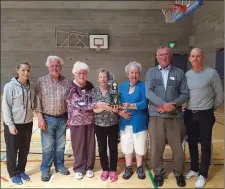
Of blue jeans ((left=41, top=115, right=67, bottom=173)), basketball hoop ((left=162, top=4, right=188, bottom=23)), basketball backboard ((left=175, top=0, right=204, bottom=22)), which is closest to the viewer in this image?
blue jeans ((left=41, top=115, right=67, bottom=173))

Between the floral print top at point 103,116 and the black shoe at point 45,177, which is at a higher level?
the floral print top at point 103,116

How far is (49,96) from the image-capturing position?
9.42ft

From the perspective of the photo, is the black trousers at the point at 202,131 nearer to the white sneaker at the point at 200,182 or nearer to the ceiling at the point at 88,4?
the white sneaker at the point at 200,182

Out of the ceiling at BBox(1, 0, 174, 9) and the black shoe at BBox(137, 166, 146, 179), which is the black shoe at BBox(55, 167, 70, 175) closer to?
the black shoe at BBox(137, 166, 146, 179)

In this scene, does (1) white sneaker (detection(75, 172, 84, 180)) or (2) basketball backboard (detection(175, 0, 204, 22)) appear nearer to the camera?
(1) white sneaker (detection(75, 172, 84, 180))

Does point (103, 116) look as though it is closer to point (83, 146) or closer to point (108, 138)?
point (108, 138)

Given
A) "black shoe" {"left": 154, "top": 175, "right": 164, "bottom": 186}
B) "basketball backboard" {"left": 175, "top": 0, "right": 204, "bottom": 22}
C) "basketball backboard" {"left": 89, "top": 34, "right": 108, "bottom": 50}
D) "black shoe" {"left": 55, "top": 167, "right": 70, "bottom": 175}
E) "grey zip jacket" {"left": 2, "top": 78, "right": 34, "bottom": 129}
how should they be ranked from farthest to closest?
"basketball backboard" {"left": 89, "top": 34, "right": 108, "bottom": 50}, "basketball backboard" {"left": 175, "top": 0, "right": 204, "bottom": 22}, "black shoe" {"left": 55, "top": 167, "right": 70, "bottom": 175}, "black shoe" {"left": 154, "top": 175, "right": 164, "bottom": 186}, "grey zip jacket" {"left": 2, "top": 78, "right": 34, "bottom": 129}

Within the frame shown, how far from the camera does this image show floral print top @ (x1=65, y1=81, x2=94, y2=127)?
288 centimetres

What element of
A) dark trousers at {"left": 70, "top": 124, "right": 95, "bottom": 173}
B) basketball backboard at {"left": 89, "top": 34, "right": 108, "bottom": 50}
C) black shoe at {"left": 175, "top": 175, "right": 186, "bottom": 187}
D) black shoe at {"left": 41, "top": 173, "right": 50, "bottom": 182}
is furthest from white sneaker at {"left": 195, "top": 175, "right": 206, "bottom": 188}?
basketball backboard at {"left": 89, "top": 34, "right": 108, "bottom": 50}

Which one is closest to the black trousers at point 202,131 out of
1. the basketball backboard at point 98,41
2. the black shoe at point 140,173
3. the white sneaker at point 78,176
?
the black shoe at point 140,173

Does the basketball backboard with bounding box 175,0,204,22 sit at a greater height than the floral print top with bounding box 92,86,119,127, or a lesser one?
greater

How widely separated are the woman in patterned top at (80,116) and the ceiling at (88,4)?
7353mm

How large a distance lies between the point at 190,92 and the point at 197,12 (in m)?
8.29

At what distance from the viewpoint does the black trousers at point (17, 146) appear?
9.18 feet
